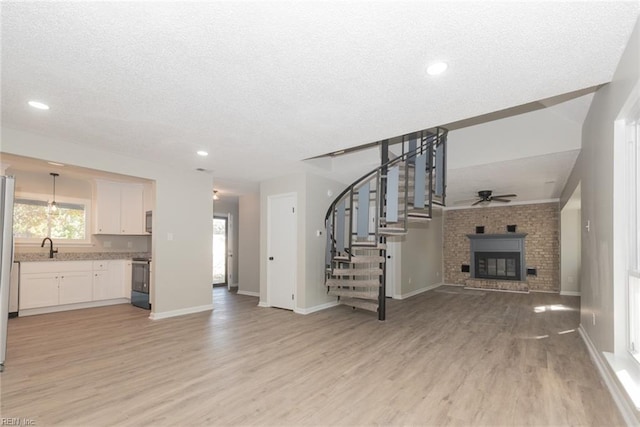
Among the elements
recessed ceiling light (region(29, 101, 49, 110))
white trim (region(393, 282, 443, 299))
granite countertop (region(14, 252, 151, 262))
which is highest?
recessed ceiling light (region(29, 101, 49, 110))

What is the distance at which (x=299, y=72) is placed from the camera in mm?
2354

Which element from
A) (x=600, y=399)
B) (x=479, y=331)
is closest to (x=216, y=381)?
(x=600, y=399)

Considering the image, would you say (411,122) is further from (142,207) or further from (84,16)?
(142,207)

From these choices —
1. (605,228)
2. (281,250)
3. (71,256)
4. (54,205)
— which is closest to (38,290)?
(71,256)

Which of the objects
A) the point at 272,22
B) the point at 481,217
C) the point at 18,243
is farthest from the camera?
the point at 481,217

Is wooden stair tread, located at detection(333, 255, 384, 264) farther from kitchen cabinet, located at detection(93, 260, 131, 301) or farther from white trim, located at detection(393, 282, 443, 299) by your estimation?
kitchen cabinet, located at detection(93, 260, 131, 301)

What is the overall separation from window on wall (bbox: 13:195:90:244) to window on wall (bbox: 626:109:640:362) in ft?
26.4

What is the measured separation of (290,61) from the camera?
7.23 ft

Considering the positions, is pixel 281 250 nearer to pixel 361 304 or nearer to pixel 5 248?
pixel 361 304

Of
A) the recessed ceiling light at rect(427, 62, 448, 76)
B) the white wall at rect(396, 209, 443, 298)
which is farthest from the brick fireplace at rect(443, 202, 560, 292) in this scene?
the recessed ceiling light at rect(427, 62, 448, 76)

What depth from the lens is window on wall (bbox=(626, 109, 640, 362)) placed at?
224 centimetres

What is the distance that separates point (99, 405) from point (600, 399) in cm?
380

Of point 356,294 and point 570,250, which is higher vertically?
point 570,250

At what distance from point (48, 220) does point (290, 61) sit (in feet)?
20.6
